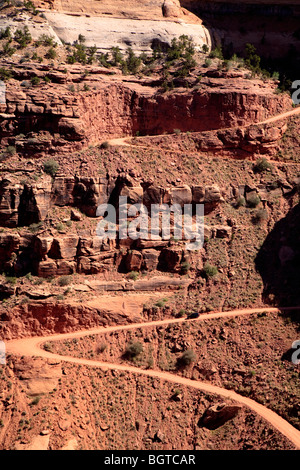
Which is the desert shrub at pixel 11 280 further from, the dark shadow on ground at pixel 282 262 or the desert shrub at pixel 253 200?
the desert shrub at pixel 253 200

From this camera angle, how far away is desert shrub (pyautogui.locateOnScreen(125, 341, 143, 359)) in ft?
127

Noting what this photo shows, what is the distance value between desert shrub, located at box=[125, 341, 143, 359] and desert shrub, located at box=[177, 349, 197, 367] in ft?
8.34

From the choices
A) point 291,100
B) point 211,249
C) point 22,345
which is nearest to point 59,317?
point 22,345

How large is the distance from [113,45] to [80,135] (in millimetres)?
14211

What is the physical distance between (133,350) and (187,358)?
3.36 m

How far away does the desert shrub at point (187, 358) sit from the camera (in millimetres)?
38438

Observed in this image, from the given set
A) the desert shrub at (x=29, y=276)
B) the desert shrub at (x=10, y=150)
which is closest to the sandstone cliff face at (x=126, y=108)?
the desert shrub at (x=10, y=150)

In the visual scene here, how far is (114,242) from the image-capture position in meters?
43.1

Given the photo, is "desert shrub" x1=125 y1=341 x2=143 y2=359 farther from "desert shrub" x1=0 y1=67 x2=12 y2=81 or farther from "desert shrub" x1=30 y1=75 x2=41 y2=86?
"desert shrub" x1=0 y1=67 x2=12 y2=81

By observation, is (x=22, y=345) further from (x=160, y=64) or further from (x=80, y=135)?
(x=160, y=64)

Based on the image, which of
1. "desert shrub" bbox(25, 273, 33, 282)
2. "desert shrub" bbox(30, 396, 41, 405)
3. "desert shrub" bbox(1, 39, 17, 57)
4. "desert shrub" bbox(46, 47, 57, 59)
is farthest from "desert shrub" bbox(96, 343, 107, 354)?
"desert shrub" bbox(1, 39, 17, 57)

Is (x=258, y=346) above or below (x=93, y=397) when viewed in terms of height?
above

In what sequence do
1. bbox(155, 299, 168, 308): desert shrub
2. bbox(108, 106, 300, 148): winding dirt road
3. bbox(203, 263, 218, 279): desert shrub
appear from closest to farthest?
bbox(155, 299, 168, 308): desert shrub
bbox(203, 263, 218, 279): desert shrub
bbox(108, 106, 300, 148): winding dirt road

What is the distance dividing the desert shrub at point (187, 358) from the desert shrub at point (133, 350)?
2541 millimetres
